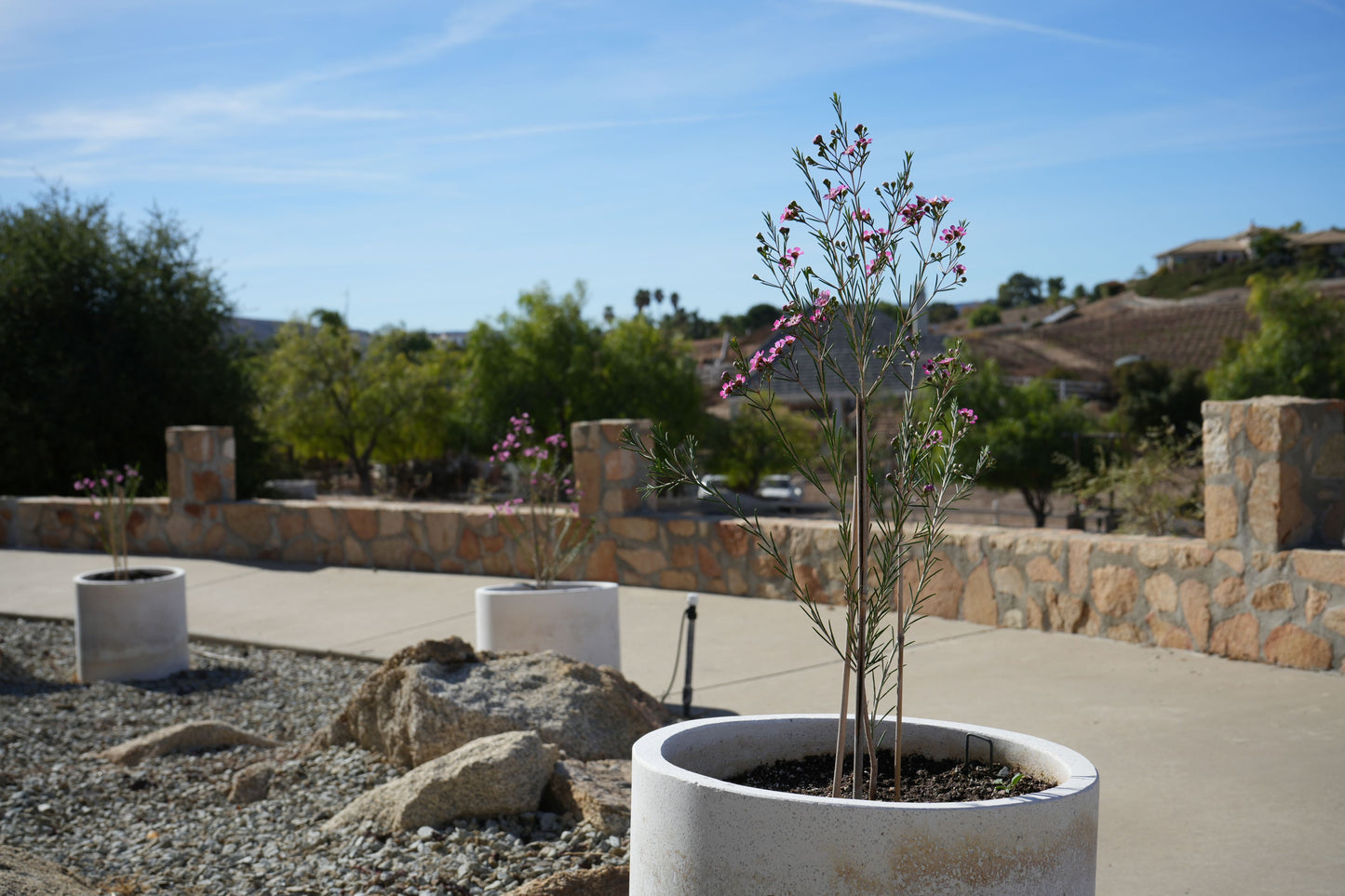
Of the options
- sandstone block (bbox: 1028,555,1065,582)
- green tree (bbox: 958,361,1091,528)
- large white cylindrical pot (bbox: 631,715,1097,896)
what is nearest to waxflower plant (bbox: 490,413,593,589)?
sandstone block (bbox: 1028,555,1065,582)

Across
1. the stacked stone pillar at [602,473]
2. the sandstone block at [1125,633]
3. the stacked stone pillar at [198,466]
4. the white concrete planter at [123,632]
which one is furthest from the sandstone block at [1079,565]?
the stacked stone pillar at [198,466]

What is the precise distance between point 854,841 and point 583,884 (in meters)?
1.31

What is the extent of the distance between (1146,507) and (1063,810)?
11.1m

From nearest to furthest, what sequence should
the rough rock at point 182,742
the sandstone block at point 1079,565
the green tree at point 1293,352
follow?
the rough rock at point 182,742 < the sandstone block at point 1079,565 < the green tree at point 1293,352

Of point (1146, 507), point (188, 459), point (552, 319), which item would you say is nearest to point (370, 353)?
point (552, 319)

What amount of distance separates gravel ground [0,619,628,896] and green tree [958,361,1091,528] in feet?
102

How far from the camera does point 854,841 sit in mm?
2010

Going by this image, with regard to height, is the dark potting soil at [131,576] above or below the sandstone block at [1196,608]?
Answer: above

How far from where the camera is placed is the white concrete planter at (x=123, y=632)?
6980 millimetres

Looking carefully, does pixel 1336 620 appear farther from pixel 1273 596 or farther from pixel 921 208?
pixel 921 208

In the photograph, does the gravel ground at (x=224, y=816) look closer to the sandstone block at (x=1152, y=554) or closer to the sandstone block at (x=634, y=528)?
the sandstone block at (x=634, y=528)

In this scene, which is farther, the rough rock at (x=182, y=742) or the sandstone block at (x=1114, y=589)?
the sandstone block at (x=1114, y=589)

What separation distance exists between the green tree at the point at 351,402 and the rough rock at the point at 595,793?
1288 inches

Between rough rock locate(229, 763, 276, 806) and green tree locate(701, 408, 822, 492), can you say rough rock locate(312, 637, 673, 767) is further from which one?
green tree locate(701, 408, 822, 492)
